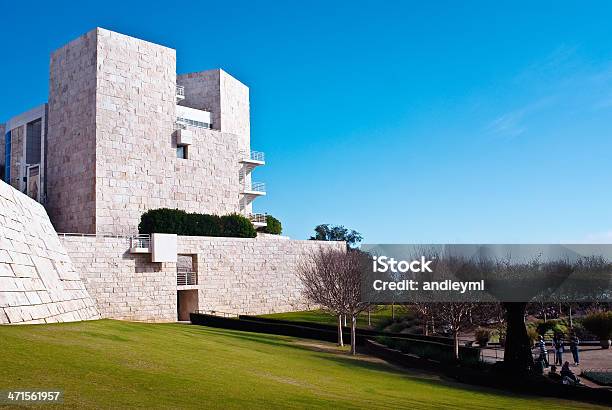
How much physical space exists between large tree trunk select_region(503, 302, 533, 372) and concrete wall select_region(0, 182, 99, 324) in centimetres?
1686

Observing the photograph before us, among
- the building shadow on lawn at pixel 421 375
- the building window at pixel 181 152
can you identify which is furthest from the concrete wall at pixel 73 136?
the building shadow on lawn at pixel 421 375

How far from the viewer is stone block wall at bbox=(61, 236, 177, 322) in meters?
38.7

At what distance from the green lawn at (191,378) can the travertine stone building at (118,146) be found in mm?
29493

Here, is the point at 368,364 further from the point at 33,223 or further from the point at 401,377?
the point at 33,223

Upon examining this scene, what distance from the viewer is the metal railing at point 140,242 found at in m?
41.7

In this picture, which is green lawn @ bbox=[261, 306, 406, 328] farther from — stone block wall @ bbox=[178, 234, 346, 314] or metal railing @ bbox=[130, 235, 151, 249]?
metal railing @ bbox=[130, 235, 151, 249]

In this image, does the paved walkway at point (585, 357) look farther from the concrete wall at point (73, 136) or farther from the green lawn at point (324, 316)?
the concrete wall at point (73, 136)

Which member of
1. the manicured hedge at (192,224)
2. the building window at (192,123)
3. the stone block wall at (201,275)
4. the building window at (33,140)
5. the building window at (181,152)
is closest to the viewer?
the stone block wall at (201,275)

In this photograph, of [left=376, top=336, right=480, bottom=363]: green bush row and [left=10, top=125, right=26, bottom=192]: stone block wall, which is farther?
[left=10, top=125, right=26, bottom=192]: stone block wall

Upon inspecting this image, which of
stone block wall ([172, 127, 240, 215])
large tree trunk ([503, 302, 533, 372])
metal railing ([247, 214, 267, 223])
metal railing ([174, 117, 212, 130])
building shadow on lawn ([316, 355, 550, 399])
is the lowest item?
building shadow on lawn ([316, 355, 550, 399])

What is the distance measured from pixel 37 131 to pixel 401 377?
4659 centimetres

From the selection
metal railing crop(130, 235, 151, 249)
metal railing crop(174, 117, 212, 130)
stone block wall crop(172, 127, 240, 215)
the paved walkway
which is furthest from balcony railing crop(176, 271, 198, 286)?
the paved walkway

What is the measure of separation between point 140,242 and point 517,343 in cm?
2801

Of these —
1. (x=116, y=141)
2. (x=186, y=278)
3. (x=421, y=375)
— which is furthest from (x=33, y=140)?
(x=421, y=375)
